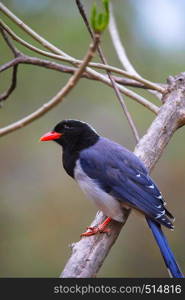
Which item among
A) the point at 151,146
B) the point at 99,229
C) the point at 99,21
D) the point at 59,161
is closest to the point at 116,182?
the point at 151,146

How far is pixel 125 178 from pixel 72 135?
528mm

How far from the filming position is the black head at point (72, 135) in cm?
385

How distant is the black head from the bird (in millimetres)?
26

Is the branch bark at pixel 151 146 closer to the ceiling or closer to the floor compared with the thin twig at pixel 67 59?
closer to the floor

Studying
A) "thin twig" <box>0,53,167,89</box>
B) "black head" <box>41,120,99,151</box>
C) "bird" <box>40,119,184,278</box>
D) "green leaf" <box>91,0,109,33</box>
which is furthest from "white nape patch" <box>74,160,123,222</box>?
"green leaf" <box>91,0,109,33</box>

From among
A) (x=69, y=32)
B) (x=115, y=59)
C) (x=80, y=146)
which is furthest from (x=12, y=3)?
(x=80, y=146)

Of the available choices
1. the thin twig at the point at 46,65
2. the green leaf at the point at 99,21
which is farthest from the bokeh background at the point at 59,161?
the green leaf at the point at 99,21

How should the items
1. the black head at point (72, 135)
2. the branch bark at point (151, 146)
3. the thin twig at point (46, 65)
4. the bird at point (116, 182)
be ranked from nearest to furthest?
the branch bark at point (151, 146), the bird at point (116, 182), the thin twig at point (46, 65), the black head at point (72, 135)

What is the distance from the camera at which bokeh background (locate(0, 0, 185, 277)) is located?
6137 millimetres

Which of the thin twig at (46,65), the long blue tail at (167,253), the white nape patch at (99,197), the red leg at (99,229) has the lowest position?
the long blue tail at (167,253)

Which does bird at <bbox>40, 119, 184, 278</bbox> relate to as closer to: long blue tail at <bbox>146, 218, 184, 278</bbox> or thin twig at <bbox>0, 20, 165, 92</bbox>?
long blue tail at <bbox>146, 218, 184, 278</bbox>

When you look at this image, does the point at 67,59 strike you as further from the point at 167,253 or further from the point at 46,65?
the point at 167,253

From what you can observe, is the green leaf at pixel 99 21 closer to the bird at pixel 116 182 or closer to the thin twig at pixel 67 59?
the thin twig at pixel 67 59

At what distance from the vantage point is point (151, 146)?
356 cm
